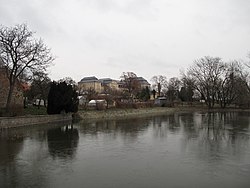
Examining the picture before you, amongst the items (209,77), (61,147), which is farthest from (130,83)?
(61,147)

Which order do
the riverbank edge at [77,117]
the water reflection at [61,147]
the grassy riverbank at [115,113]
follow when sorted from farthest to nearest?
the grassy riverbank at [115,113]
the riverbank edge at [77,117]
the water reflection at [61,147]

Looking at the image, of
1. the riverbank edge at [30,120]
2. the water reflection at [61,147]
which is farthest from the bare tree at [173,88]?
the water reflection at [61,147]

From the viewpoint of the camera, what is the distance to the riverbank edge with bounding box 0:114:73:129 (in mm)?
25141

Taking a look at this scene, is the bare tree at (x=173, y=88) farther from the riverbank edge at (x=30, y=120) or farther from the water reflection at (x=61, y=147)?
the water reflection at (x=61, y=147)

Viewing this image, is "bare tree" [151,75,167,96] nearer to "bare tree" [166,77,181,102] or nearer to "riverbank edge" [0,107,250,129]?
"bare tree" [166,77,181,102]

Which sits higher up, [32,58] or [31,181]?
[32,58]

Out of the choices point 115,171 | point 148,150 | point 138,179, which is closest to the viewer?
point 138,179

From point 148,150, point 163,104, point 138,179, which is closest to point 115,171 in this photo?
point 138,179

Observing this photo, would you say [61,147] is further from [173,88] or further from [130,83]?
[173,88]

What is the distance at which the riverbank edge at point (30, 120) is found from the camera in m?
25.1

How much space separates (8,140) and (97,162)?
8.80 meters

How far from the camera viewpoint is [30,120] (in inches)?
1127

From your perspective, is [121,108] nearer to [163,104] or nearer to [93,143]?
[163,104]

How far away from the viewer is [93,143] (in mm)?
17938
